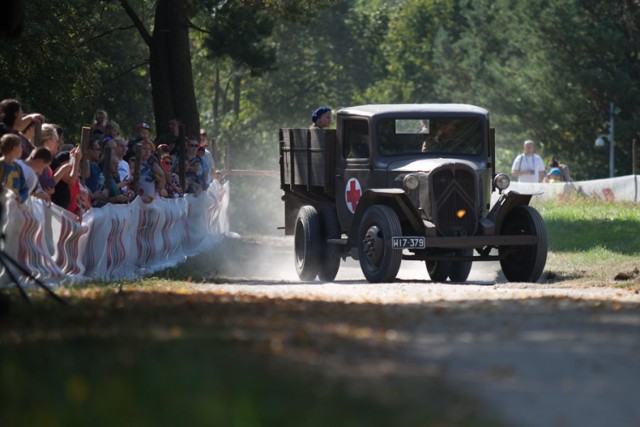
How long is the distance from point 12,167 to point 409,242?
20.8 ft

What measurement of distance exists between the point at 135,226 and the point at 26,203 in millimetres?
5470

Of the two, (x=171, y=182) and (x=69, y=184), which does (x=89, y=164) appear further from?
(x=171, y=182)

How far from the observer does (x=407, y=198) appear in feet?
65.6

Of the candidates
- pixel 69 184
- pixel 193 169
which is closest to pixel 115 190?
pixel 69 184

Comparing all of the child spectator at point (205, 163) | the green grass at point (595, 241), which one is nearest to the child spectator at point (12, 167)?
the green grass at point (595, 241)

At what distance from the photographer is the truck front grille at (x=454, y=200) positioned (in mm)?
20109

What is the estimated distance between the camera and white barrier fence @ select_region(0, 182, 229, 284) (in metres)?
15.5

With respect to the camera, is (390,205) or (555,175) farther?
(555,175)

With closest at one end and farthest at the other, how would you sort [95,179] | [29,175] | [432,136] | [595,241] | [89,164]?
1. [29,175]
2. [89,164]
3. [95,179]
4. [432,136]
5. [595,241]

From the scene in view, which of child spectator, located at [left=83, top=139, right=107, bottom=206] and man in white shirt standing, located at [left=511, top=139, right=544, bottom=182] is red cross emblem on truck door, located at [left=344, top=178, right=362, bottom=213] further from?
man in white shirt standing, located at [left=511, top=139, right=544, bottom=182]

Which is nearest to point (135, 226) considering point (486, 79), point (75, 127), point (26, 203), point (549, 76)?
point (26, 203)

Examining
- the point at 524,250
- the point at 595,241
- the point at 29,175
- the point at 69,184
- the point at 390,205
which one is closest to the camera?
the point at 29,175

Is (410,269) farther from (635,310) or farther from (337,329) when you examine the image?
(337,329)

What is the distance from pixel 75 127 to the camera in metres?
38.9
